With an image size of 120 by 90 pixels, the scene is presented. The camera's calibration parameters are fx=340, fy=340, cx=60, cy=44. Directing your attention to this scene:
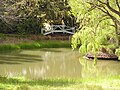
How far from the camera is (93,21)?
15.2 metres

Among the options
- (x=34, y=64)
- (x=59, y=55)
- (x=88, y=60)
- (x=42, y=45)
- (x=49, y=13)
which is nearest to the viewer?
(x=34, y=64)

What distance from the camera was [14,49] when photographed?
93.0 ft

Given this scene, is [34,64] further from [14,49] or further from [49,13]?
[49,13]

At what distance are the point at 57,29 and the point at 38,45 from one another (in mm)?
6677

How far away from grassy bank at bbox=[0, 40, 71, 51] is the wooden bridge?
2755 millimetres

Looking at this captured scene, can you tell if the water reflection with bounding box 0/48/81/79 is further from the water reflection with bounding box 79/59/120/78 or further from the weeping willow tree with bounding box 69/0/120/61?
the weeping willow tree with bounding box 69/0/120/61

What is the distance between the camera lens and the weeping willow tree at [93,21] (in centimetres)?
1329

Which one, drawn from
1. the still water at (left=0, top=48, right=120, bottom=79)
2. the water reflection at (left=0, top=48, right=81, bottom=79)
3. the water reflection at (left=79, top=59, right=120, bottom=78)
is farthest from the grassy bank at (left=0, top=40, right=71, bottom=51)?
the water reflection at (left=79, top=59, right=120, bottom=78)

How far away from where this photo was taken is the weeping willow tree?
13.3 meters

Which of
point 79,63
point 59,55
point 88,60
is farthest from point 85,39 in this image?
point 59,55

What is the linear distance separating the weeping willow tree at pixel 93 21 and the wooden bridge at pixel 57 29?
1452 centimetres

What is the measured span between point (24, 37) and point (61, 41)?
3606 mm

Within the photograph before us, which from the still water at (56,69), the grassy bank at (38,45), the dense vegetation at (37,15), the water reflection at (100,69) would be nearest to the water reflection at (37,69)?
the still water at (56,69)

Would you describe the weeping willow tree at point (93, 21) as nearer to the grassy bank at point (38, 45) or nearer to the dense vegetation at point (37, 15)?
the grassy bank at point (38, 45)
